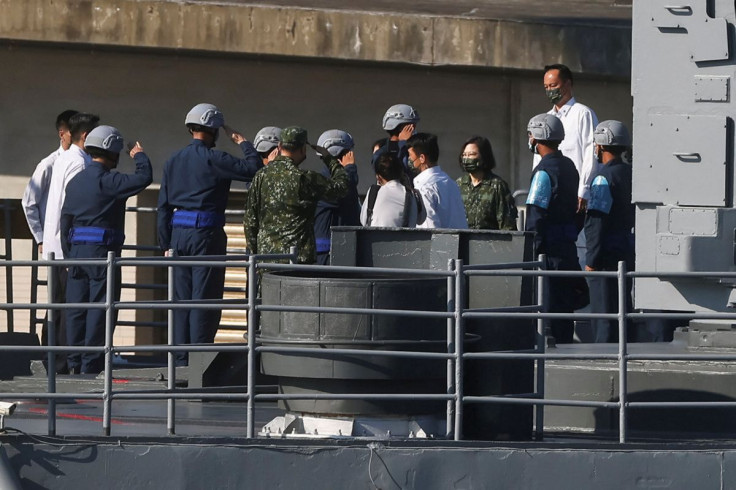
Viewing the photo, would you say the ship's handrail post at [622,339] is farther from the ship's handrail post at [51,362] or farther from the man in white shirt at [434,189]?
the man in white shirt at [434,189]

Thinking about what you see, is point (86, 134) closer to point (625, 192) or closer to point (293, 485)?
point (625, 192)

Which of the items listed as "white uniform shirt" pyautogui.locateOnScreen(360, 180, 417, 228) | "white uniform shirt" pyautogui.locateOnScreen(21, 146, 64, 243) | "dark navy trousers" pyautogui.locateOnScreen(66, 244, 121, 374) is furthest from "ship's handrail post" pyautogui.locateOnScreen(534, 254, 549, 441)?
"white uniform shirt" pyautogui.locateOnScreen(21, 146, 64, 243)

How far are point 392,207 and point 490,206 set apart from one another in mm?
1211

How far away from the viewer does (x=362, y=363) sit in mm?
7016

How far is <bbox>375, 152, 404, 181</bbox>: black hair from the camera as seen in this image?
9.16m

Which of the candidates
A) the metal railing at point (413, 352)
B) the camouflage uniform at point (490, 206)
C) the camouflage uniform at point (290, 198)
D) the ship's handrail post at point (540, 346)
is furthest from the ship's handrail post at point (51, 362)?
the camouflage uniform at point (490, 206)

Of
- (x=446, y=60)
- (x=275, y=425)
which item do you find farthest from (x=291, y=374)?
(x=446, y=60)

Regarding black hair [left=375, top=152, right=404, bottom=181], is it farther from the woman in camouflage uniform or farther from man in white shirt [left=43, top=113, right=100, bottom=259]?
man in white shirt [left=43, top=113, right=100, bottom=259]

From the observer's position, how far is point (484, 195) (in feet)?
33.4

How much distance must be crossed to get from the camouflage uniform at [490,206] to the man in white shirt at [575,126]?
92 centimetres

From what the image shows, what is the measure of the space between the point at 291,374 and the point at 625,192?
4.17 metres

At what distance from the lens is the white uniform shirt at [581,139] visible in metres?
11.2

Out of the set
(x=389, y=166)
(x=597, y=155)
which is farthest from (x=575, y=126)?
(x=389, y=166)

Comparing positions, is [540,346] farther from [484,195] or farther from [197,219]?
[197,219]
